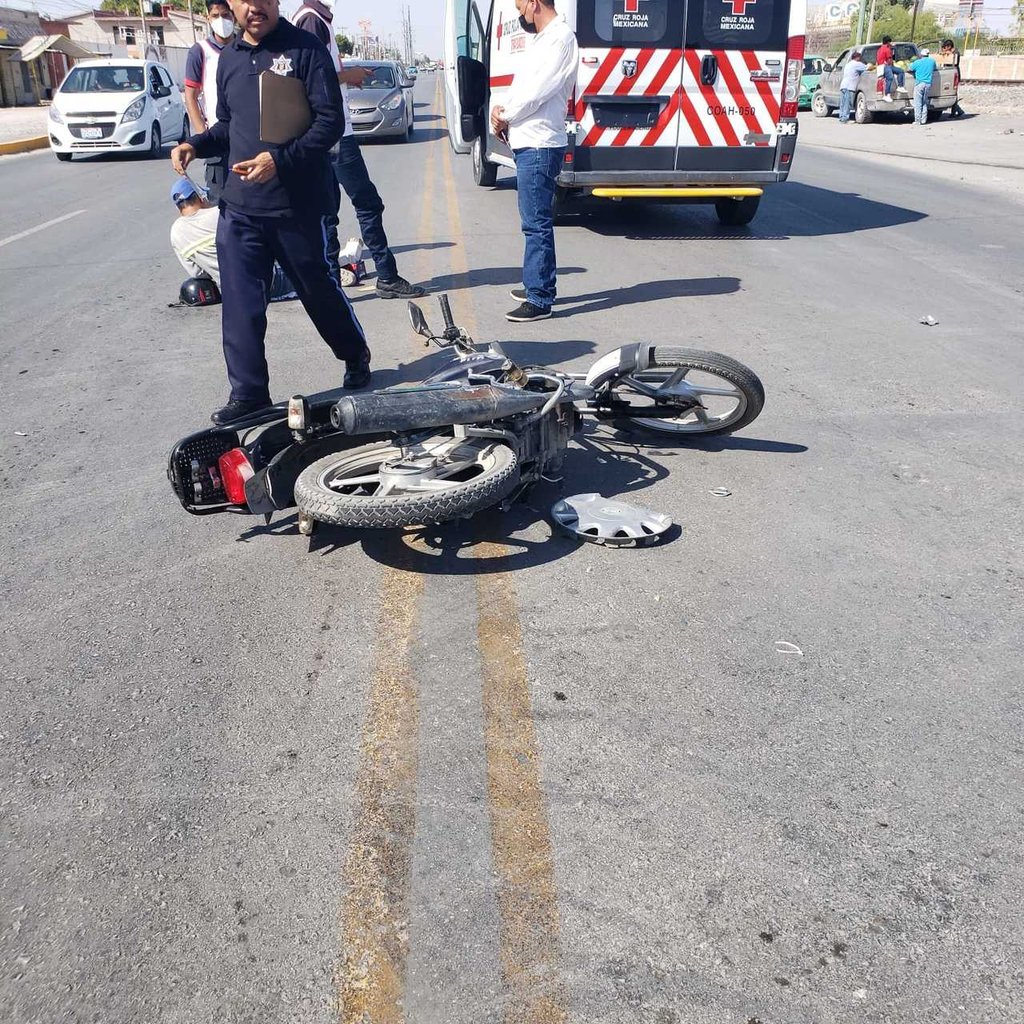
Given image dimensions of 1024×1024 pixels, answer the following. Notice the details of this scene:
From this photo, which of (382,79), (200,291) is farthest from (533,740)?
(382,79)

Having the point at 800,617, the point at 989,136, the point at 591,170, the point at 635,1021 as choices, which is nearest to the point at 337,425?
the point at 800,617

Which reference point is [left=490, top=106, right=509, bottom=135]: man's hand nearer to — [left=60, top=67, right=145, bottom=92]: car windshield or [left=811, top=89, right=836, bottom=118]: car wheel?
[left=60, top=67, right=145, bottom=92]: car windshield

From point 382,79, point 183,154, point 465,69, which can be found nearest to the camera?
point 183,154

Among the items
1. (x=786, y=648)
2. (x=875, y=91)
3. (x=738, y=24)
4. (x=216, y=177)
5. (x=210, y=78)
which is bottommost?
(x=786, y=648)

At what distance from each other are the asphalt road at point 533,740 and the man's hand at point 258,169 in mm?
1319

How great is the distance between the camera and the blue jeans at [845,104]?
28.4 meters

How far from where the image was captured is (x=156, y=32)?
7719cm

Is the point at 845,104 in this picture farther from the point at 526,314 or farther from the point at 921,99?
the point at 526,314

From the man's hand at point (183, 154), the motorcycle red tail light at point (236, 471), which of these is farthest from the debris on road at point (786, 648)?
the man's hand at point (183, 154)

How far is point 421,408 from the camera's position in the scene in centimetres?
355

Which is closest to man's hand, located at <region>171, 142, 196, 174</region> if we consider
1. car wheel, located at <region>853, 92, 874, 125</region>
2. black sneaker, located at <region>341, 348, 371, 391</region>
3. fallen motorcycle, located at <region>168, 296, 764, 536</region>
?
black sneaker, located at <region>341, 348, 371, 391</region>

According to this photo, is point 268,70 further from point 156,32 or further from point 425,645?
point 156,32

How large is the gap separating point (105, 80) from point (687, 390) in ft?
65.3

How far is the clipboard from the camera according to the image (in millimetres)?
4426
